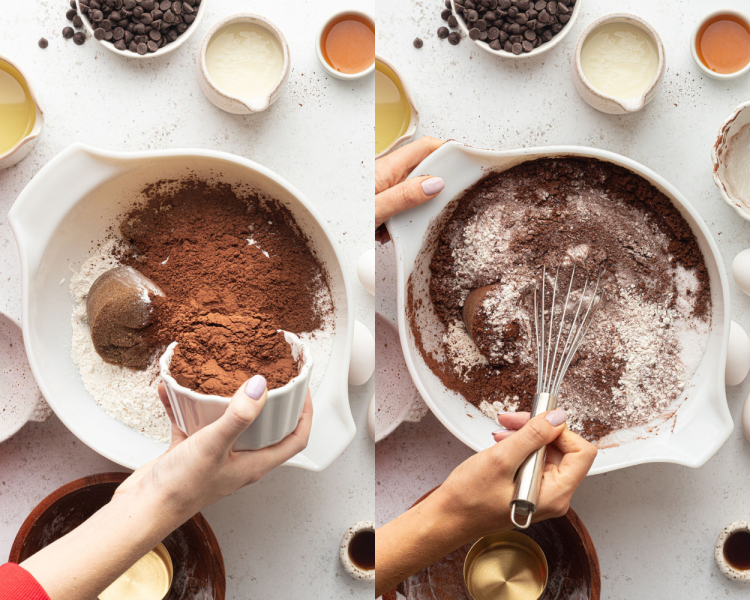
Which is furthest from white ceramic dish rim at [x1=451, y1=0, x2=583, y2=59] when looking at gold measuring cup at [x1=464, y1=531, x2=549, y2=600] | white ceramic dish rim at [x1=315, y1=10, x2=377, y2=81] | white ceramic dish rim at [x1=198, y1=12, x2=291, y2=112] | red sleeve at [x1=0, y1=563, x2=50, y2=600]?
red sleeve at [x1=0, y1=563, x2=50, y2=600]

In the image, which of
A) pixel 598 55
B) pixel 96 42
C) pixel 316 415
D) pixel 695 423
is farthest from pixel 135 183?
pixel 695 423

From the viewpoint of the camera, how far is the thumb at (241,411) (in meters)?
0.46

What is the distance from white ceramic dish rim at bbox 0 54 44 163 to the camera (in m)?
0.72

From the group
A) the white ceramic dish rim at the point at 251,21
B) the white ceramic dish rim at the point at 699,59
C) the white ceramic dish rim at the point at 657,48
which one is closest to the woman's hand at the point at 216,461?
the white ceramic dish rim at the point at 251,21

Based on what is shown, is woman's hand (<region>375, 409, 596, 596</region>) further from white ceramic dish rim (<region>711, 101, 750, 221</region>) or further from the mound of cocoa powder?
white ceramic dish rim (<region>711, 101, 750, 221</region>)

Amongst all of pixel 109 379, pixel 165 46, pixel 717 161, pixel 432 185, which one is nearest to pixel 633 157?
pixel 717 161

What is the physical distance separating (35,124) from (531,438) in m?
0.72

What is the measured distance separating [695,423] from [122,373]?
69 cm

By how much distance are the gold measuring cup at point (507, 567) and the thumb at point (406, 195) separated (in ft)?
1.30

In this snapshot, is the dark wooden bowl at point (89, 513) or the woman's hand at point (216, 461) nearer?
the woman's hand at point (216, 461)

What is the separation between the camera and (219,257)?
0.69 metres

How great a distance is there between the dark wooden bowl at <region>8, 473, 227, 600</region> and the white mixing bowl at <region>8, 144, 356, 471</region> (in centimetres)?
8

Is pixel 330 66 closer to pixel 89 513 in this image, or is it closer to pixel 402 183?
pixel 402 183

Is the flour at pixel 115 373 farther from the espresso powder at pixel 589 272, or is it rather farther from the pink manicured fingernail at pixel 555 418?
the pink manicured fingernail at pixel 555 418
